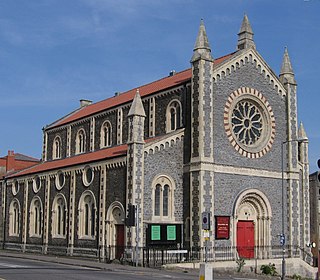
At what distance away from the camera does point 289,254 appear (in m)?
43.2

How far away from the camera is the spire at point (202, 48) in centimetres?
4059

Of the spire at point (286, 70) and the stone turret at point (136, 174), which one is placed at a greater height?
the spire at point (286, 70)

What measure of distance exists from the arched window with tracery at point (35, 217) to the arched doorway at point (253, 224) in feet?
62.1

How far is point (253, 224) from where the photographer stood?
42906 millimetres

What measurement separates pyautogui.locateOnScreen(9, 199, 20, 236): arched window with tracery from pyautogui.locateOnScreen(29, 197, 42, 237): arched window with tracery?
10.2 feet

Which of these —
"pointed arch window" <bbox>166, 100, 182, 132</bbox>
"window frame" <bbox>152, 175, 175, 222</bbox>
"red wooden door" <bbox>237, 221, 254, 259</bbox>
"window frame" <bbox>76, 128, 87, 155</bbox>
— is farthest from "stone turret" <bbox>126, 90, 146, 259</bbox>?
"window frame" <bbox>76, 128, 87, 155</bbox>

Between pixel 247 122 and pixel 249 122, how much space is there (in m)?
0.17

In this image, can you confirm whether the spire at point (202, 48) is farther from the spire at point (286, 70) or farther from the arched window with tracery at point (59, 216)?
the arched window with tracery at point (59, 216)

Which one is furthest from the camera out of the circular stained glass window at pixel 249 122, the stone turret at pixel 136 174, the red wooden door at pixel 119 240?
the circular stained glass window at pixel 249 122

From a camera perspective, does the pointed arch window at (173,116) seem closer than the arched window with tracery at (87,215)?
Yes

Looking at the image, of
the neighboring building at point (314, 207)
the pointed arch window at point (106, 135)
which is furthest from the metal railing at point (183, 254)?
the neighboring building at point (314, 207)

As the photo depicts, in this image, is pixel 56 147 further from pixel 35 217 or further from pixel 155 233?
pixel 155 233

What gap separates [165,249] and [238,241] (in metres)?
6.10

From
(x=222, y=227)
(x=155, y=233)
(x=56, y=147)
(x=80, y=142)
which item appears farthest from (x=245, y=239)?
(x=56, y=147)
